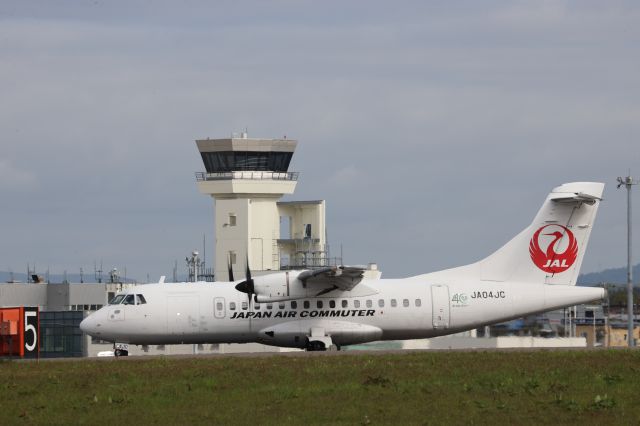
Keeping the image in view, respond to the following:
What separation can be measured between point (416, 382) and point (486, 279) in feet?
43.5

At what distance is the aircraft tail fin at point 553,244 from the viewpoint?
42.7 meters

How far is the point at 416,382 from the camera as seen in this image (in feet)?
98.8

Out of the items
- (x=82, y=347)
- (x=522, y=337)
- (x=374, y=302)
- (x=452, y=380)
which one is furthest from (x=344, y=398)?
(x=82, y=347)

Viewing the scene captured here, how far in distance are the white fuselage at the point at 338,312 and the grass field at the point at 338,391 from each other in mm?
5800

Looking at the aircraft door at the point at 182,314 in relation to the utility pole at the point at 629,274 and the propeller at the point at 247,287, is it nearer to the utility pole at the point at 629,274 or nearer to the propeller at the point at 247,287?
the propeller at the point at 247,287

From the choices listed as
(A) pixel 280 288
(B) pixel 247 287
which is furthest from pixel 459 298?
(B) pixel 247 287

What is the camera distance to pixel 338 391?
2905cm

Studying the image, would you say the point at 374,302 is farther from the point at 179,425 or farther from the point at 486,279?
the point at 179,425

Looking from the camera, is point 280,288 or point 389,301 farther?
point 389,301

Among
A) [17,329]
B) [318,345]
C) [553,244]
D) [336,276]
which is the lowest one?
[318,345]

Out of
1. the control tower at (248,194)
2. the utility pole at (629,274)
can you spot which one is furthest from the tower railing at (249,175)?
the utility pole at (629,274)

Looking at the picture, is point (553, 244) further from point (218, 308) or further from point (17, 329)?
point (17, 329)

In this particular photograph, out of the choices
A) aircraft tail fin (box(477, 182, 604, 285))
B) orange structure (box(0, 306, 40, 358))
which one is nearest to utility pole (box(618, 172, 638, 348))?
aircraft tail fin (box(477, 182, 604, 285))

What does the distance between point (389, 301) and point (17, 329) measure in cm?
1250
